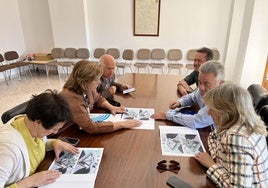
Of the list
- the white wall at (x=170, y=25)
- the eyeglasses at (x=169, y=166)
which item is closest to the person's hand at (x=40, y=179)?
the eyeglasses at (x=169, y=166)

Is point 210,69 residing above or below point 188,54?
above

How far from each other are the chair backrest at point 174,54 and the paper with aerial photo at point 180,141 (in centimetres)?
443

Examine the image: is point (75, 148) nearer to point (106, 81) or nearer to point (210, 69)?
point (210, 69)

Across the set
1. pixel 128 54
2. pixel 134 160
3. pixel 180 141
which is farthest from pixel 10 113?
pixel 128 54

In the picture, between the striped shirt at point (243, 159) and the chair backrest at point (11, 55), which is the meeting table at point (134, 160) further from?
the chair backrest at point (11, 55)

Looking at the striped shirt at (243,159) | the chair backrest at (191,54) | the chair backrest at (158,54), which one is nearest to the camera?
the striped shirt at (243,159)

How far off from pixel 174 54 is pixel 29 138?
517cm

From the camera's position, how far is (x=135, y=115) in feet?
6.06

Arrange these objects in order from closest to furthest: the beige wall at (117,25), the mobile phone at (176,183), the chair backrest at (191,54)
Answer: the mobile phone at (176,183) < the beige wall at (117,25) < the chair backrest at (191,54)

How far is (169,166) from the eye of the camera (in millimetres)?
1203

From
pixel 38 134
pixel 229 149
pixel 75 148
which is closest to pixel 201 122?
pixel 229 149

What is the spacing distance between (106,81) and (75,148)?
134 centimetres

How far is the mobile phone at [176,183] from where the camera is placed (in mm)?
1022

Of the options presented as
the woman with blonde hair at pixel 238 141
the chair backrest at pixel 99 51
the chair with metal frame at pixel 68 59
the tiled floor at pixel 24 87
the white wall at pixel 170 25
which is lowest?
the tiled floor at pixel 24 87
